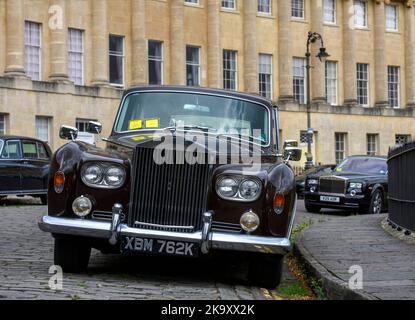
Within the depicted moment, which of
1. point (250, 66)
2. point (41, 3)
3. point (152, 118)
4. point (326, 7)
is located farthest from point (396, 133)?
point (152, 118)

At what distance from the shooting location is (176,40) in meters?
45.2

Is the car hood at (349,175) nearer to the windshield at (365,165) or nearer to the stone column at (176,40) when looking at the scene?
the windshield at (365,165)

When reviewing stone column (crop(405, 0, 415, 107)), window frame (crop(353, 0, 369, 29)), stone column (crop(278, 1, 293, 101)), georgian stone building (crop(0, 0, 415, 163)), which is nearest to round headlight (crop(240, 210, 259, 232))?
georgian stone building (crop(0, 0, 415, 163))

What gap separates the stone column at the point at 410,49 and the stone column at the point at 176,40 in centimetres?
1974

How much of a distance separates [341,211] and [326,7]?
31.8 m

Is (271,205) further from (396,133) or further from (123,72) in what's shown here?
(396,133)

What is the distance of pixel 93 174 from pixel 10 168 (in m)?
14.3

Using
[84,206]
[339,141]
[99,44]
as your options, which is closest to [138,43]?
[99,44]

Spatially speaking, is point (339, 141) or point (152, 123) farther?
point (339, 141)

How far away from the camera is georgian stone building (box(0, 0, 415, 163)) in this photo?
1558 inches

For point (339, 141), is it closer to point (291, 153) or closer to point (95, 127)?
point (291, 153)

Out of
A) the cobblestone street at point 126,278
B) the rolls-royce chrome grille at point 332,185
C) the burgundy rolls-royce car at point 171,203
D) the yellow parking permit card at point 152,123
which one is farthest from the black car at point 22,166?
the burgundy rolls-royce car at point 171,203

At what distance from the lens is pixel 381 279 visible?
26.0 feet

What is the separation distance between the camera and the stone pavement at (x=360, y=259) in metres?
7.30
